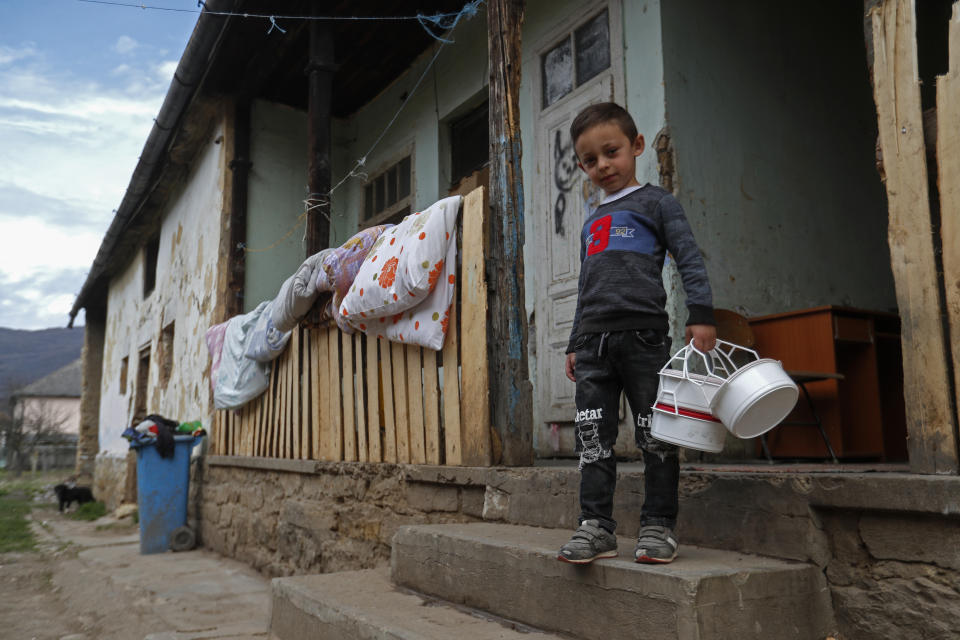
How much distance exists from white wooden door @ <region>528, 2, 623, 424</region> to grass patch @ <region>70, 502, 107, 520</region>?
894 centimetres

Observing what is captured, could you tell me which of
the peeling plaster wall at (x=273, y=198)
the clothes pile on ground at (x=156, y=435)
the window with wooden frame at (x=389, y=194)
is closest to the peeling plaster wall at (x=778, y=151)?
the window with wooden frame at (x=389, y=194)

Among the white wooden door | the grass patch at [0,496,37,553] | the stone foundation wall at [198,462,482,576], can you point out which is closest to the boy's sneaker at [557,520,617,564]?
the stone foundation wall at [198,462,482,576]

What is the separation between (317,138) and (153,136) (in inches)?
140

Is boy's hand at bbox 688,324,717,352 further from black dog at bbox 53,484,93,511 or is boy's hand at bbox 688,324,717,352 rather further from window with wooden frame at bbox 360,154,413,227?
black dog at bbox 53,484,93,511

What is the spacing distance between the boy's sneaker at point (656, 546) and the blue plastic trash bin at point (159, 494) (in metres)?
6.15

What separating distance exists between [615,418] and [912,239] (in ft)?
A: 3.21

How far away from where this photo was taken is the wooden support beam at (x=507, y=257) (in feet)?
11.5

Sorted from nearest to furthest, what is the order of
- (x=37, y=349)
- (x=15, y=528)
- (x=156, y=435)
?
1. (x=156, y=435)
2. (x=15, y=528)
3. (x=37, y=349)

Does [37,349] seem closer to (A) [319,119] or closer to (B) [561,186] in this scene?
(A) [319,119]

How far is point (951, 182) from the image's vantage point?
200cm

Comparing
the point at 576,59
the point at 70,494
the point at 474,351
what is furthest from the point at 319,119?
the point at 70,494

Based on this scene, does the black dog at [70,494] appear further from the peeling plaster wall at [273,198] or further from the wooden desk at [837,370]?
the wooden desk at [837,370]

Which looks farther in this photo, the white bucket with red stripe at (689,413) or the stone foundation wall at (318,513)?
the stone foundation wall at (318,513)

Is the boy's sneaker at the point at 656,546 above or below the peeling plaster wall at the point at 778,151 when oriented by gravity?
below
